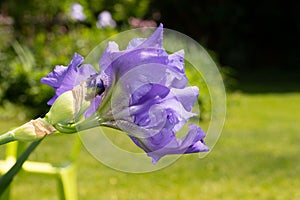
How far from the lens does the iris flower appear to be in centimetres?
58

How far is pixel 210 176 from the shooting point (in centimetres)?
455

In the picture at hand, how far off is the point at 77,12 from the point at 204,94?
1438 millimetres

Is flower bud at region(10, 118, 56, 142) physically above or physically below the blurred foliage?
above

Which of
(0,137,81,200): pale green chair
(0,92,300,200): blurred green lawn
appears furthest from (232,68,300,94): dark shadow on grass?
(0,137,81,200): pale green chair

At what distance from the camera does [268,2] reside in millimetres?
12680

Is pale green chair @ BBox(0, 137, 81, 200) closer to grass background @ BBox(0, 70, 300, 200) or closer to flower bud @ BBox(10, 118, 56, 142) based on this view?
flower bud @ BBox(10, 118, 56, 142)

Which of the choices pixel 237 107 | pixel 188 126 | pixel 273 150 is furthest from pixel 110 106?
pixel 237 107

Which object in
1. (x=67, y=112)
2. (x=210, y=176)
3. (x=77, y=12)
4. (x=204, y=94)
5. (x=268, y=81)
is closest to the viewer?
(x=67, y=112)

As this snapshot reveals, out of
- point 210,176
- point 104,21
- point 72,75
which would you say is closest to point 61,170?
point 72,75

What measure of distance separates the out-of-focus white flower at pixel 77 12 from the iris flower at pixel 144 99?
18.9ft

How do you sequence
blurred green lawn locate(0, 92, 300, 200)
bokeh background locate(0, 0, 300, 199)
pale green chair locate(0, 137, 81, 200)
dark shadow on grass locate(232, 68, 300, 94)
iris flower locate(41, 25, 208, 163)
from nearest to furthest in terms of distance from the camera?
iris flower locate(41, 25, 208, 163) → pale green chair locate(0, 137, 81, 200) → blurred green lawn locate(0, 92, 300, 200) → bokeh background locate(0, 0, 300, 199) → dark shadow on grass locate(232, 68, 300, 94)

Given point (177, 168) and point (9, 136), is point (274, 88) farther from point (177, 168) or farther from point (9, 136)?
point (9, 136)

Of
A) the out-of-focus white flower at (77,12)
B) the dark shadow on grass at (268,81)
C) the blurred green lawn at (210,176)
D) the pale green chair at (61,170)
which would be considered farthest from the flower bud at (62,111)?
the dark shadow on grass at (268,81)

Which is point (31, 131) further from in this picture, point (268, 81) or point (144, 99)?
point (268, 81)
